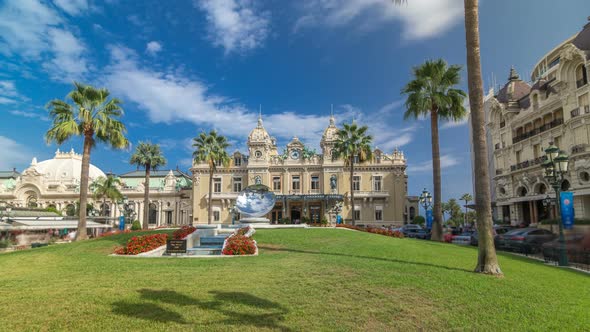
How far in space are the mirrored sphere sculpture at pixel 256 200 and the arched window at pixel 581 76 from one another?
1175 inches

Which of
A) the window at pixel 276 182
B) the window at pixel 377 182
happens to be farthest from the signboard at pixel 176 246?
the window at pixel 377 182

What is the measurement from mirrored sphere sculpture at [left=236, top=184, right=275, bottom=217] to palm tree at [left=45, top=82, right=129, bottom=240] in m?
12.3

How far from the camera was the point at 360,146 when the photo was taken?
37531 millimetres

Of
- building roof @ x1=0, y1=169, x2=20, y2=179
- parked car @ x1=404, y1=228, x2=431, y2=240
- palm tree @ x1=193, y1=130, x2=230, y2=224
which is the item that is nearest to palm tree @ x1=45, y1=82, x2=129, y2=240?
palm tree @ x1=193, y1=130, x2=230, y2=224

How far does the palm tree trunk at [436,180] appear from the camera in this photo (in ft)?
76.6

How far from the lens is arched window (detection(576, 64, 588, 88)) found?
29525 millimetres

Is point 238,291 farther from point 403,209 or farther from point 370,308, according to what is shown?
point 403,209

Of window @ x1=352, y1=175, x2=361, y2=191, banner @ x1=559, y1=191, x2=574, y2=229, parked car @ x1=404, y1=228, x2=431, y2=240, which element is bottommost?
parked car @ x1=404, y1=228, x2=431, y2=240

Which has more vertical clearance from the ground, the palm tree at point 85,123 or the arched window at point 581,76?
the arched window at point 581,76

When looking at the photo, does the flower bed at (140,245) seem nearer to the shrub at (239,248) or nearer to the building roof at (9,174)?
the shrub at (239,248)

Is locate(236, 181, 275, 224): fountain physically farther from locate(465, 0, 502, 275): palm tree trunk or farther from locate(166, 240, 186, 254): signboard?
locate(465, 0, 502, 275): palm tree trunk

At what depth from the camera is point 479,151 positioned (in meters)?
10.9

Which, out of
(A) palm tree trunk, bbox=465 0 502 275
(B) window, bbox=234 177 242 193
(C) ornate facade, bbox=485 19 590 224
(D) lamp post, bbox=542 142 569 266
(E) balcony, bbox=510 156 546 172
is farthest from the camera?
(B) window, bbox=234 177 242 193

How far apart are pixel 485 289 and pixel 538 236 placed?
14.7 metres
